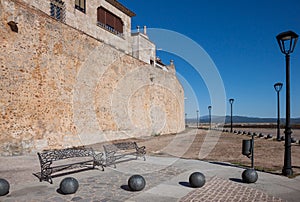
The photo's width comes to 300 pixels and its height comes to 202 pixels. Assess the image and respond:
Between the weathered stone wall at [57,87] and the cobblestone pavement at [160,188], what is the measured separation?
514cm

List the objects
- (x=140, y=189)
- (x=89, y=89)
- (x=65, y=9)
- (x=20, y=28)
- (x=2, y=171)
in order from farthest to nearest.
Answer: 1. (x=65, y=9)
2. (x=89, y=89)
3. (x=20, y=28)
4. (x=2, y=171)
5. (x=140, y=189)

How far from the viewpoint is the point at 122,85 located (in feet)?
60.3

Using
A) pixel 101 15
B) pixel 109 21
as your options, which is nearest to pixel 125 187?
pixel 101 15

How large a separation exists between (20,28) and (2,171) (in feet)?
20.5

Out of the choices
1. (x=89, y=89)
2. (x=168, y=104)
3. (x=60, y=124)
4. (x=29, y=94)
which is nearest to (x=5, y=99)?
(x=29, y=94)

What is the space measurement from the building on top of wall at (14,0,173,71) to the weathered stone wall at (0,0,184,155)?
140 inches

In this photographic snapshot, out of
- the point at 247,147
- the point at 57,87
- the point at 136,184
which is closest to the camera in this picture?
the point at 136,184

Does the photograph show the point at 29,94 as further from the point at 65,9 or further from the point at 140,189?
the point at 65,9

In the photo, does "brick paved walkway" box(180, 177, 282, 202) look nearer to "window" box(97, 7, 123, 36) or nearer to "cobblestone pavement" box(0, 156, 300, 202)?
"cobblestone pavement" box(0, 156, 300, 202)

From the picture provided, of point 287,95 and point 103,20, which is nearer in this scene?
point 287,95

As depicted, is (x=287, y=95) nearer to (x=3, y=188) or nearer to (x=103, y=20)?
(x=3, y=188)

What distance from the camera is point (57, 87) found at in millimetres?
12211

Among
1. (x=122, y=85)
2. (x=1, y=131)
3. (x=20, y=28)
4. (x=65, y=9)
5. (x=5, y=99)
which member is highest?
(x=65, y=9)

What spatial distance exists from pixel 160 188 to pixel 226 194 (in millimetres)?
1424
